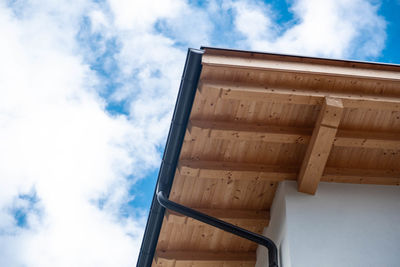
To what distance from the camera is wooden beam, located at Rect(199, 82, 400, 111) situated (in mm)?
Answer: 5230

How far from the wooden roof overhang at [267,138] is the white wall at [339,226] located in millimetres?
161

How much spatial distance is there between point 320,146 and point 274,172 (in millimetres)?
713

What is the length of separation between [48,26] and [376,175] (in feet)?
147

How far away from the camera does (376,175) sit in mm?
6293

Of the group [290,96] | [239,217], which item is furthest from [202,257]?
[290,96]

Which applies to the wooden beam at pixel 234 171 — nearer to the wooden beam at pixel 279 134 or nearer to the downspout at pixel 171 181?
the downspout at pixel 171 181

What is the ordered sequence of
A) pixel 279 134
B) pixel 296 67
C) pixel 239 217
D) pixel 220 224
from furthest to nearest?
pixel 239 217 < pixel 220 224 < pixel 279 134 < pixel 296 67

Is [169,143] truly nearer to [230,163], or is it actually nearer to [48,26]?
[230,163]

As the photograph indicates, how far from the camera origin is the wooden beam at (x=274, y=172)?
19.3ft

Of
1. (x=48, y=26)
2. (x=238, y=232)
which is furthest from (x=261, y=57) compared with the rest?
(x=48, y=26)

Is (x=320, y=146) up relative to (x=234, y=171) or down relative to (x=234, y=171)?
up

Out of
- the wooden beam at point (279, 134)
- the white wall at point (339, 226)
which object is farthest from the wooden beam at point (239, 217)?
the wooden beam at point (279, 134)

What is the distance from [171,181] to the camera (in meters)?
5.95

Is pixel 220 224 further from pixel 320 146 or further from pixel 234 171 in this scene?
pixel 320 146
